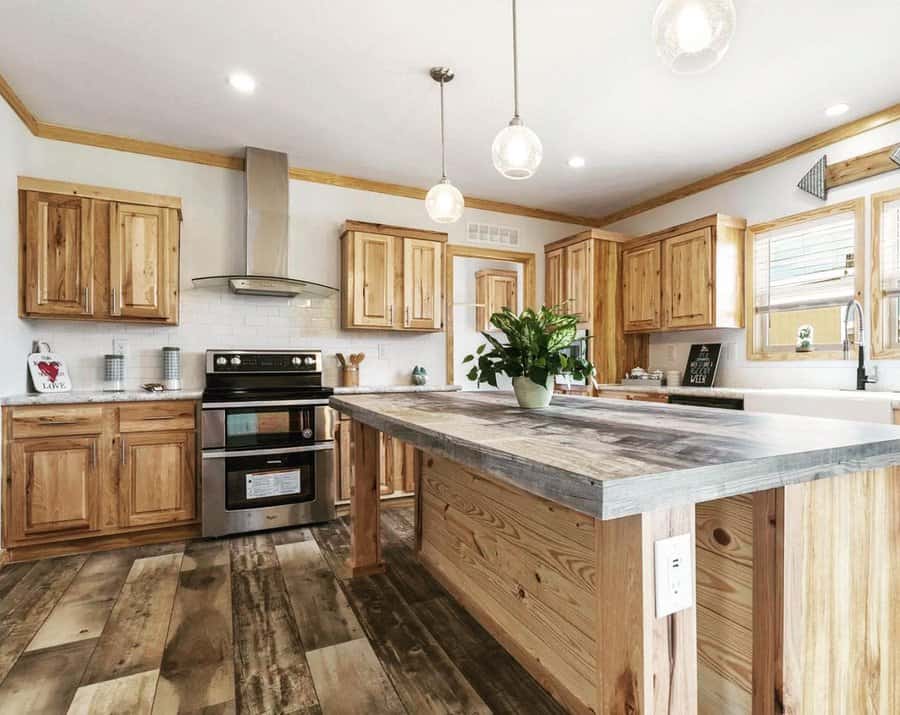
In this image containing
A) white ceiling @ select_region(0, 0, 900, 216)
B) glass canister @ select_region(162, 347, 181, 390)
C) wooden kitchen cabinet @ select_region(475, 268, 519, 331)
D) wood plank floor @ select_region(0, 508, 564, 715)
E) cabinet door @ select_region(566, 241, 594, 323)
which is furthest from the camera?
wooden kitchen cabinet @ select_region(475, 268, 519, 331)

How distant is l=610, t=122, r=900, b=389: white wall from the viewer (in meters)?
3.23

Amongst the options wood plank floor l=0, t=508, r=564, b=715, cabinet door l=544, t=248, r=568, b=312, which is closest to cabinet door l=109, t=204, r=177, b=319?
wood plank floor l=0, t=508, r=564, b=715

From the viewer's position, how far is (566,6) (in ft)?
7.35

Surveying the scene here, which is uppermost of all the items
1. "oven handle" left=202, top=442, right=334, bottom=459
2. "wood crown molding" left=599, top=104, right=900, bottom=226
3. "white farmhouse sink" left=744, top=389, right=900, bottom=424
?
"wood crown molding" left=599, top=104, right=900, bottom=226

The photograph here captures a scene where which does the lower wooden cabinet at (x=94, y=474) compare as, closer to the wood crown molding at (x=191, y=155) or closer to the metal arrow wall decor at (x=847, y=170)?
the wood crown molding at (x=191, y=155)

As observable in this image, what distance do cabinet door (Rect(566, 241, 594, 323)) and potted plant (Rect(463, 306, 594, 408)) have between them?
2.79m

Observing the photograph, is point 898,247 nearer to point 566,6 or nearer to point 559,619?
point 566,6

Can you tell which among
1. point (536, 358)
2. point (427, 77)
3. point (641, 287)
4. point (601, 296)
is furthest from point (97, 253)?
point (641, 287)

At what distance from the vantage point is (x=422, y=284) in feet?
Result: 14.0

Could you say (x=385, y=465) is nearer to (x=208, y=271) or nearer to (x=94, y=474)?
(x=94, y=474)

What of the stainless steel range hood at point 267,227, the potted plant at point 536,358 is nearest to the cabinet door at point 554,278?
the stainless steel range hood at point 267,227

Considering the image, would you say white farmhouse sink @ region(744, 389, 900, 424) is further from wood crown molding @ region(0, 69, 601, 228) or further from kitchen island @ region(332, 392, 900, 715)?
wood crown molding @ region(0, 69, 601, 228)

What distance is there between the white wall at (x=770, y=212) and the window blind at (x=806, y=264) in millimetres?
133

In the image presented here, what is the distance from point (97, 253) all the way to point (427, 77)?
244cm
